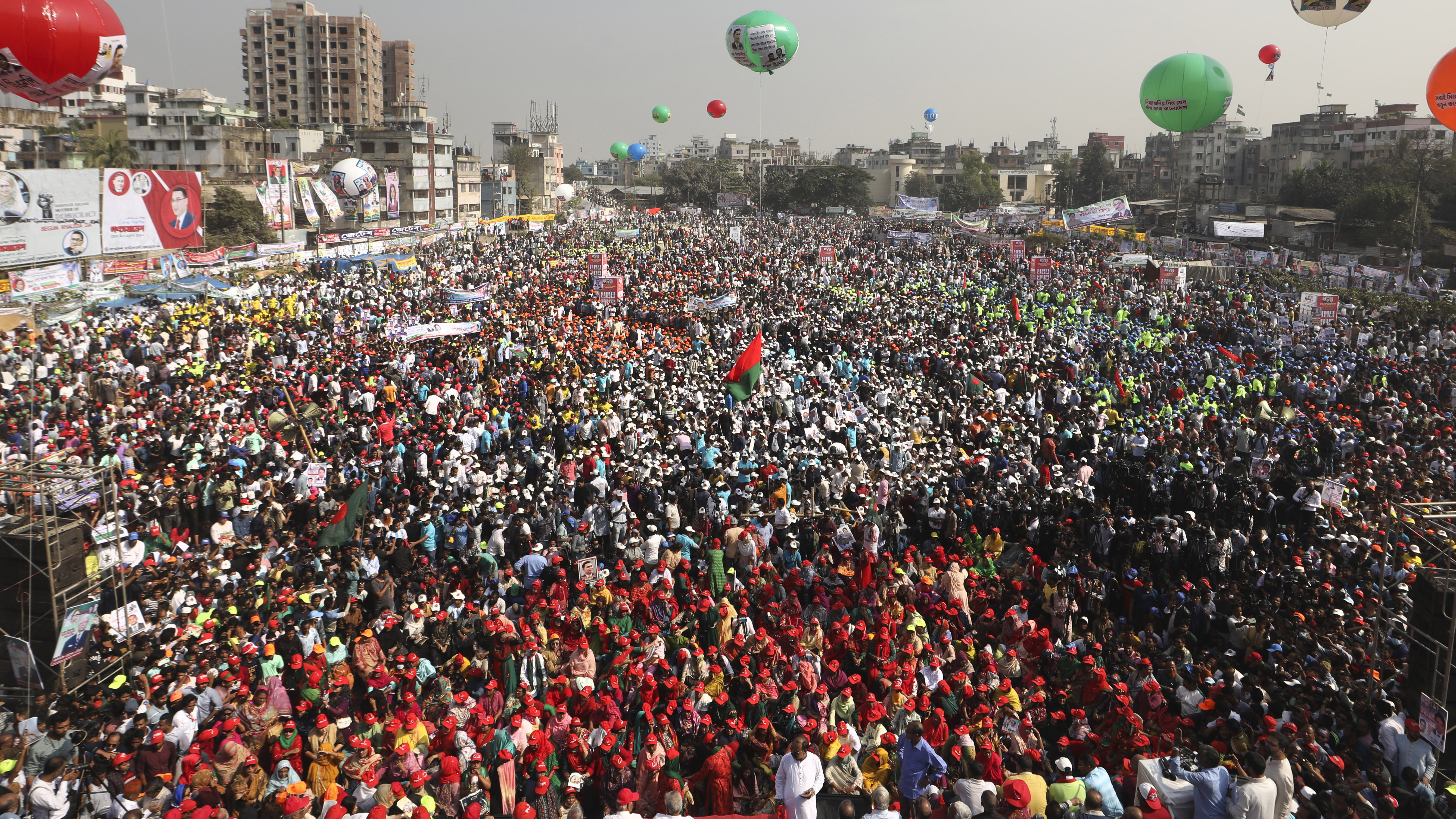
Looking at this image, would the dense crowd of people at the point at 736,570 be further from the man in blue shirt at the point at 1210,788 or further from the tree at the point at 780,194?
the tree at the point at 780,194

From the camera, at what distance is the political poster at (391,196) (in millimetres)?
41875

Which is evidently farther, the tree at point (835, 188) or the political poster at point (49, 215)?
the tree at point (835, 188)

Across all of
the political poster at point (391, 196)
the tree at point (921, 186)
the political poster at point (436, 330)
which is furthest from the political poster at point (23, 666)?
the tree at point (921, 186)

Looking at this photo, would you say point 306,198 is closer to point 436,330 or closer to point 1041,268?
point 436,330

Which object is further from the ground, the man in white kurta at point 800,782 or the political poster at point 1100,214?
the political poster at point 1100,214

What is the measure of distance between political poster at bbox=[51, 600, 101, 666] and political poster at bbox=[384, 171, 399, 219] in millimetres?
38111

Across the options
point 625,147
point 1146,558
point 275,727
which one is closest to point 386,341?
point 275,727

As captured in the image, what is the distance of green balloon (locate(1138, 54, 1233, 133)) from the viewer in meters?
24.3

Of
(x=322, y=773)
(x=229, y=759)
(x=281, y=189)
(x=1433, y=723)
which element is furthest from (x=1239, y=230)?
(x=229, y=759)

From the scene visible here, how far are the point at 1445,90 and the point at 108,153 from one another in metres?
46.0

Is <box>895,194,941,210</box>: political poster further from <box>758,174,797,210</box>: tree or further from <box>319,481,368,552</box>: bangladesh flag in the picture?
<box>758,174,797,210</box>: tree

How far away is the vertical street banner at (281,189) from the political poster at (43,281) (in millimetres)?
11774

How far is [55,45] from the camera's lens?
12.5 metres

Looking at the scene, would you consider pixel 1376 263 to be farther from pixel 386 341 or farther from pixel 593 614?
pixel 593 614
